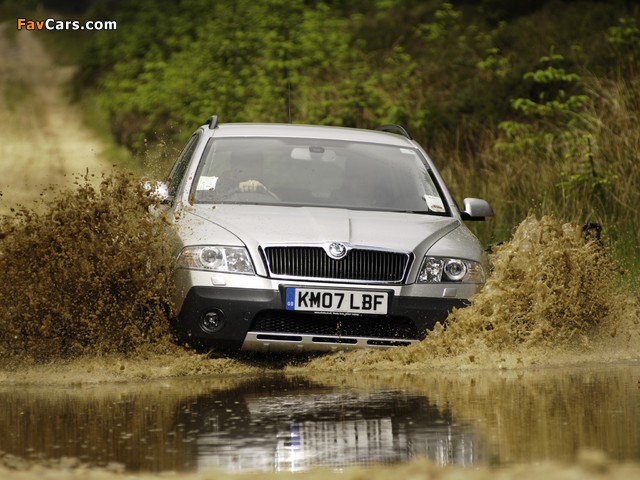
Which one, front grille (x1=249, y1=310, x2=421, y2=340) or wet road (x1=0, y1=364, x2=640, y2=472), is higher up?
front grille (x1=249, y1=310, x2=421, y2=340)

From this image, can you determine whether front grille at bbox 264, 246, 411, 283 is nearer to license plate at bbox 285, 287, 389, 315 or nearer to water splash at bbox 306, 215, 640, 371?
license plate at bbox 285, 287, 389, 315

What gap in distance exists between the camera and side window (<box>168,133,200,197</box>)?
1043 centimetres

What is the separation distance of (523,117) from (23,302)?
15.5 meters

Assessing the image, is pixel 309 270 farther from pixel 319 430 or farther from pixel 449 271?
pixel 319 430

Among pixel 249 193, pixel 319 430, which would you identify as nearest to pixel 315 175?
pixel 249 193

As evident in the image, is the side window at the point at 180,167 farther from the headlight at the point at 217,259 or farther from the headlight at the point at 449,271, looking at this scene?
the headlight at the point at 449,271

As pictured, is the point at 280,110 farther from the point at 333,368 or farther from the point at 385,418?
the point at 385,418

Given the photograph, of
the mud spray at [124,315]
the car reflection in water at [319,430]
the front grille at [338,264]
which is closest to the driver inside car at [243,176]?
the mud spray at [124,315]

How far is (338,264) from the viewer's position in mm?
8844

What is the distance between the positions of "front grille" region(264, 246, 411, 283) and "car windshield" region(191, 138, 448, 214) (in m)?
0.99

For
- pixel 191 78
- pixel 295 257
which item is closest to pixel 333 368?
pixel 295 257

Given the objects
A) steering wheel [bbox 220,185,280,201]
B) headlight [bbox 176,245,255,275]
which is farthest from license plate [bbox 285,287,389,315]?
steering wheel [bbox 220,185,280,201]

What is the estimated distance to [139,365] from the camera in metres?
8.92

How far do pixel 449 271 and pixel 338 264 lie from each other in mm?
764
